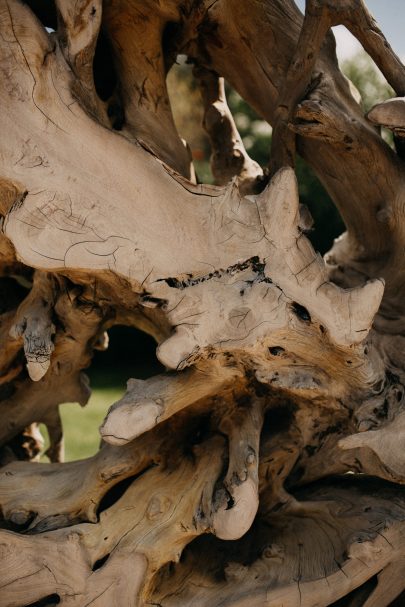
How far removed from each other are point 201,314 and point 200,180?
136 cm

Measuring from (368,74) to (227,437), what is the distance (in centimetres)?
173

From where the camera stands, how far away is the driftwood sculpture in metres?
0.82

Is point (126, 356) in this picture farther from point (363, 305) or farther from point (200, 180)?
point (363, 305)

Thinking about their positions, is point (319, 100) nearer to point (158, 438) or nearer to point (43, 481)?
point (158, 438)

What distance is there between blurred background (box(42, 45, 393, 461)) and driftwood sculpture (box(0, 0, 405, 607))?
24.2 inches

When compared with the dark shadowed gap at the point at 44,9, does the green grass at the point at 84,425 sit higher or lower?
lower

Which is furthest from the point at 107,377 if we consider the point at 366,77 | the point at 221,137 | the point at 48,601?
the point at 48,601

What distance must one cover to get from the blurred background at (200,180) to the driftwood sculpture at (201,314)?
614 mm

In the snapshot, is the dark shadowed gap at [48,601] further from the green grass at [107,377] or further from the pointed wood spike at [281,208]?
the green grass at [107,377]

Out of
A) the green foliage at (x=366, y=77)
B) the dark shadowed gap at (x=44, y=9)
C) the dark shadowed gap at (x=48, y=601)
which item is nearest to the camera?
the dark shadowed gap at (x=48, y=601)

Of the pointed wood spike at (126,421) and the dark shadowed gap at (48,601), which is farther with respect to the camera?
the dark shadowed gap at (48,601)

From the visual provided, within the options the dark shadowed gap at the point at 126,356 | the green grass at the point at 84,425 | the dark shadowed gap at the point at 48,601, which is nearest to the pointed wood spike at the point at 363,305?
the dark shadowed gap at the point at 48,601

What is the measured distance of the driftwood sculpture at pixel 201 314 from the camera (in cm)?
82

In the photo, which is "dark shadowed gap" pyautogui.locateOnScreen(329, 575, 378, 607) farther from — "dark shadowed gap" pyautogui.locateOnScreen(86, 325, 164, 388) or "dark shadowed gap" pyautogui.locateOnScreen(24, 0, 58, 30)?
"dark shadowed gap" pyautogui.locateOnScreen(86, 325, 164, 388)
